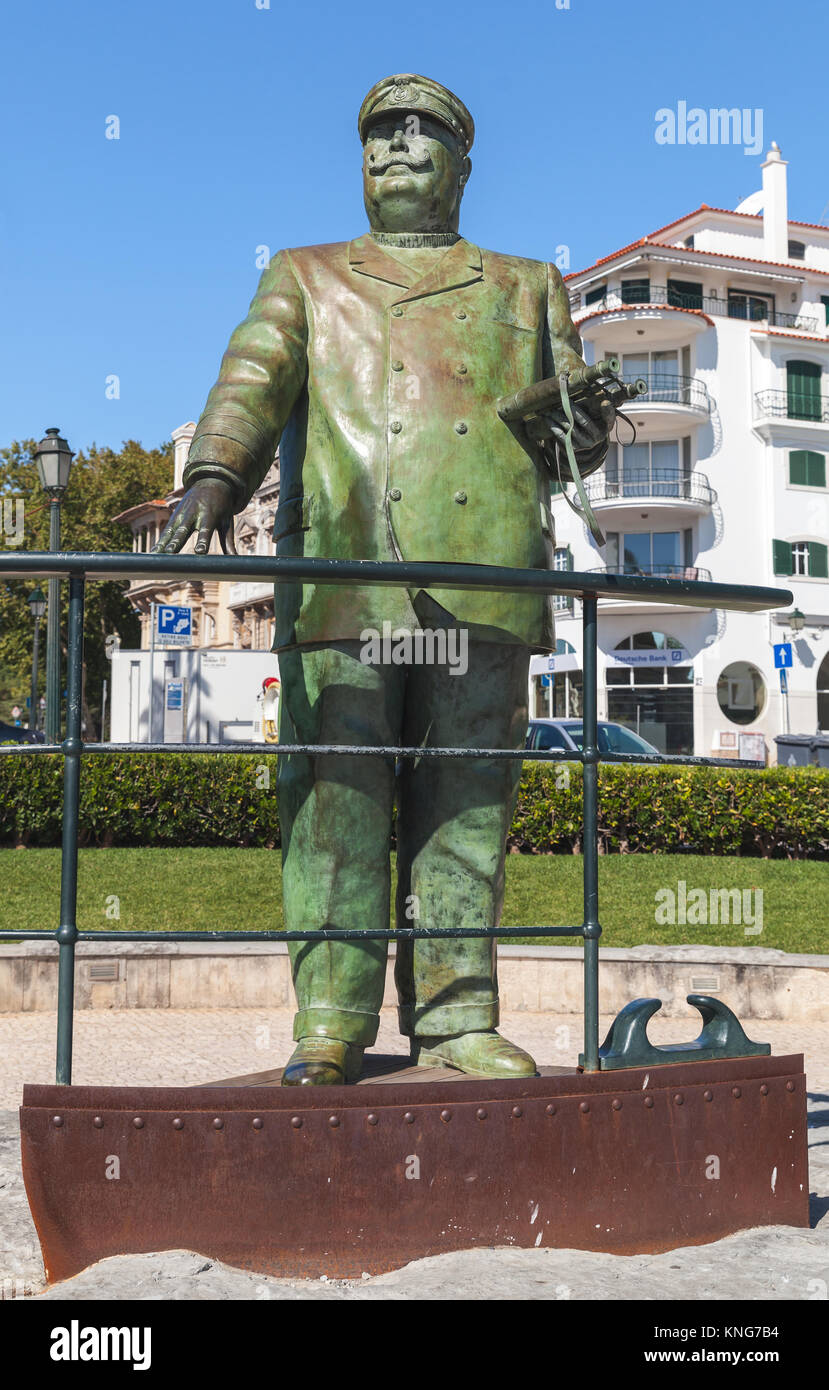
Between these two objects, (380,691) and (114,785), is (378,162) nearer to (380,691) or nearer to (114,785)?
(380,691)

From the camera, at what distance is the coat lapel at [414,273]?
11.6 feet

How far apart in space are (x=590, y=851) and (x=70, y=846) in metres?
1.17

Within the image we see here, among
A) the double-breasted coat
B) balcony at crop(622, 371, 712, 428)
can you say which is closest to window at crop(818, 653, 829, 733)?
balcony at crop(622, 371, 712, 428)

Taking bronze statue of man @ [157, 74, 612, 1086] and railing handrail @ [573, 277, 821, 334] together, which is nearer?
bronze statue of man @ [157, 74, 612, 1086]

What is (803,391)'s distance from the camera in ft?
124

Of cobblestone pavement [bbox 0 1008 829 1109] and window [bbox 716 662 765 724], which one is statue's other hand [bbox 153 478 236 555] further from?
window [bbox 716 662 765 724]

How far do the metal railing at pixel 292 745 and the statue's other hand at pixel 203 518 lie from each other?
0.26 ft

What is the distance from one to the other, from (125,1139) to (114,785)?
1018 centimetres

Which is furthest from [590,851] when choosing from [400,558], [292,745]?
[400,558]

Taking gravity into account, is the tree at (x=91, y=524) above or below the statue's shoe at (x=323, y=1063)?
above

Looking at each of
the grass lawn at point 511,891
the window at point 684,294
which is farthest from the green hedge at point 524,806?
the window at point 684,294

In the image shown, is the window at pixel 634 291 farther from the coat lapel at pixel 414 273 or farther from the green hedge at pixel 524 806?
the coat lapel at pixel 414 273

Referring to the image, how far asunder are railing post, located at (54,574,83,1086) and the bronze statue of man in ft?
1.95

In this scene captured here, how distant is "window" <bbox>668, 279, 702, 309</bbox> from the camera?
3672 cm
